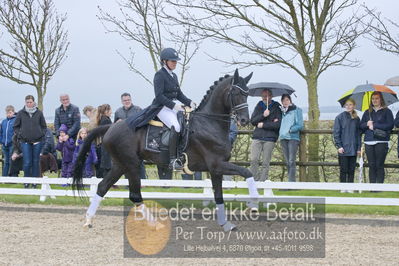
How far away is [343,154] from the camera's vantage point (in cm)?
1122

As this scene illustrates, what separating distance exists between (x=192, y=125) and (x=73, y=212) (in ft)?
11.0

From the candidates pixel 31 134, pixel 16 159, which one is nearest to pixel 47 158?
pixel 16 159

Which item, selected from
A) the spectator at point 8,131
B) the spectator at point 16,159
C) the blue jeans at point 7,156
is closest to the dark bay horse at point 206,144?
the spectator at point 16,159

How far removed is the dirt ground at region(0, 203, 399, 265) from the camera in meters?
6.40

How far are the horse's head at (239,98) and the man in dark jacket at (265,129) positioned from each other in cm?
322

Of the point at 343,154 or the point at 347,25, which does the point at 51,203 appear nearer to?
the point at 343,154

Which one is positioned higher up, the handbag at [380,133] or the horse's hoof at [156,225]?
the handbag at [380,133]

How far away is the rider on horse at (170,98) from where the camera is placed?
27.5 feet

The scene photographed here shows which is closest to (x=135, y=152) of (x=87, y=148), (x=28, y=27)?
(x=87, y=148)

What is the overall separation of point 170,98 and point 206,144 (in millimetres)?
899

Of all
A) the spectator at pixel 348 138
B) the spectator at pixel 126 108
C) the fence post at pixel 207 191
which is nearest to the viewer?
the fence post at pixel 207 191

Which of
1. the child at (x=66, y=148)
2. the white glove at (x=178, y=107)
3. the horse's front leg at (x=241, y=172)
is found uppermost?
the white glove at (x=178, y=107)

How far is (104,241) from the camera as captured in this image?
7.62 metres

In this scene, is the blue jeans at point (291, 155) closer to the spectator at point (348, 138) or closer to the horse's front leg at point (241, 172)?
the spectator at point (348, 138)
